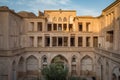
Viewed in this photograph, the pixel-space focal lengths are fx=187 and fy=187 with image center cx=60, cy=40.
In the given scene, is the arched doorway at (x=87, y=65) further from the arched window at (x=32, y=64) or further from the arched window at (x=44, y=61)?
the arched window at (x=32, y=64)

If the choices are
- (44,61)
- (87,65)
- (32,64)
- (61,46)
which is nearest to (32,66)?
(32,64)

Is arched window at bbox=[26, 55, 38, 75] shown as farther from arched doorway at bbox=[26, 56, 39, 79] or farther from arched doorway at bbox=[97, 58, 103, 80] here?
arched doorway at bbox=[97, 58, 103, 80]

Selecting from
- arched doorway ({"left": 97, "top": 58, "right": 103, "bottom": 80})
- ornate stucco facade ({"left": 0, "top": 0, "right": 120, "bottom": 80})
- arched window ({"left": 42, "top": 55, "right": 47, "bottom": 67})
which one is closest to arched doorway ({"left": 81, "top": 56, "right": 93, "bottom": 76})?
ornate stucco facade ({"left": 0, "top": 0, "right": 120, "bottom": 80})

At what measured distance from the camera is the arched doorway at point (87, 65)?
3928 centimetres

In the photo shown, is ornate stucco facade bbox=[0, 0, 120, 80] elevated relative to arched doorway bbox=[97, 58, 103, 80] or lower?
elevated

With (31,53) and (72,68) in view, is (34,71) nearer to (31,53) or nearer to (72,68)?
(31,53)

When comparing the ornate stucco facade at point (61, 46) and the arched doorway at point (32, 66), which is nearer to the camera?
the ornate stucco facade at point (61, 46)

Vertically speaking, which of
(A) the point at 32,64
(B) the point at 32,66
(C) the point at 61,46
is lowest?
(B) the point at 32,66

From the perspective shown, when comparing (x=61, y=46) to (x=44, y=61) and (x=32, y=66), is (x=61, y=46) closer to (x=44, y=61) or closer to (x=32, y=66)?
(x=44, y=61)

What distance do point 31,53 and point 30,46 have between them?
2034 millimetres

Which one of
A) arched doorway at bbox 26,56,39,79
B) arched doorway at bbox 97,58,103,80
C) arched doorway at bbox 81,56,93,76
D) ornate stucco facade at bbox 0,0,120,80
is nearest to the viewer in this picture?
arched doorway at bbox 97,58,103,80

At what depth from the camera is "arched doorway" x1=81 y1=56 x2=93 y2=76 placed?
39.3 meters

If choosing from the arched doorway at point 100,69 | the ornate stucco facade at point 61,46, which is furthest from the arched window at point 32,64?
the arched doorway at point 100,69

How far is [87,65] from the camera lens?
39469 mm
